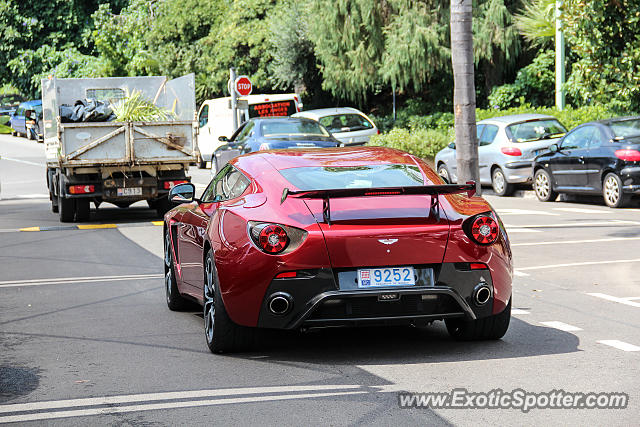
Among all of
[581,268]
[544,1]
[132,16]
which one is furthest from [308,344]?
[132,16]

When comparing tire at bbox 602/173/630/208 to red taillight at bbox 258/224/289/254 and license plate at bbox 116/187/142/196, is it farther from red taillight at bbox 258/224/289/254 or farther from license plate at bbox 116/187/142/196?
red taillight at bbox 258/224/289/254

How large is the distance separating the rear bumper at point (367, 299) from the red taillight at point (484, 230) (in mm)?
206

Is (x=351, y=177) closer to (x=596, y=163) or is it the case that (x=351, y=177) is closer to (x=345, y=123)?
(x=596, y=163)

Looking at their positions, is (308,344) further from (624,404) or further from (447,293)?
(624,404)

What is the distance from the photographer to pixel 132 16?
55969mm

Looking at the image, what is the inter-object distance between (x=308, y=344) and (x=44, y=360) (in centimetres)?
179

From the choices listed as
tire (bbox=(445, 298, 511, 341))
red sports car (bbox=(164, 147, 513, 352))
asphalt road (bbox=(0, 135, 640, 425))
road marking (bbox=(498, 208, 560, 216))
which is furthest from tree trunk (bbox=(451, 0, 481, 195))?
red sports car (bbox=(164, 147, 513, 352))

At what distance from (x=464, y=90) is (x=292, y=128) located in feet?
27.6

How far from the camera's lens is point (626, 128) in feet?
63.3

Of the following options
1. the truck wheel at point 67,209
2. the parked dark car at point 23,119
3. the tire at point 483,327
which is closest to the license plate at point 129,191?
the truck wheel at point 67,209

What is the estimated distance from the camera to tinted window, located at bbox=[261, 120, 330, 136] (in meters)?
23.5

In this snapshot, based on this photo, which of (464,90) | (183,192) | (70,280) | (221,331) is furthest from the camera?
(464,90)

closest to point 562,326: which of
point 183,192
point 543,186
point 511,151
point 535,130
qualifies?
point 183,192

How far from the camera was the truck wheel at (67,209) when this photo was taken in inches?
747
